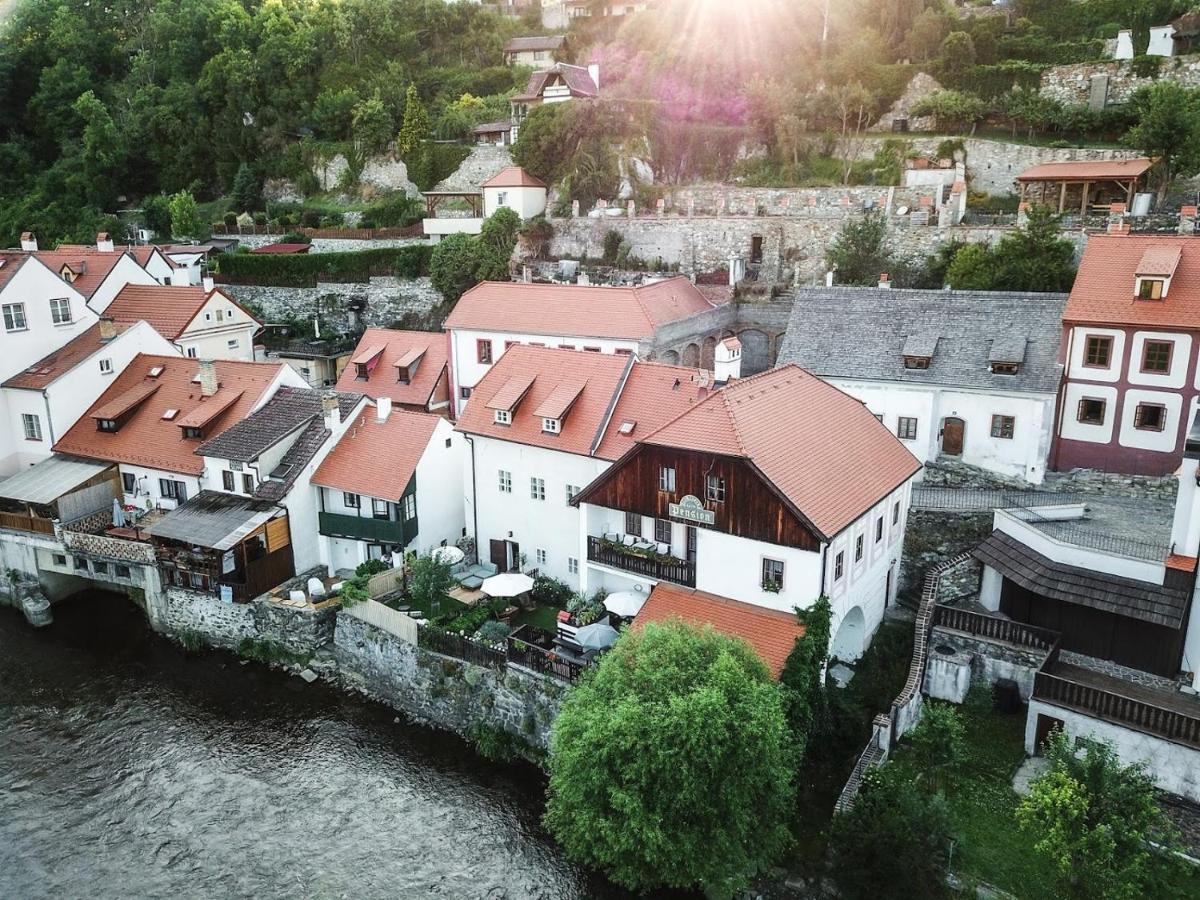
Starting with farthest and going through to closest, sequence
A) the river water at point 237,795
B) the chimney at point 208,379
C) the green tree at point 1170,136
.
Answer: the green tree at point 1170,136 → the chimney at point 208,379 → the river water at point 237,795

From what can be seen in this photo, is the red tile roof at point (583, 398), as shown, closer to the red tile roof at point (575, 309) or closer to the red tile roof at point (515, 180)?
the red tile roof at point (575, 309)

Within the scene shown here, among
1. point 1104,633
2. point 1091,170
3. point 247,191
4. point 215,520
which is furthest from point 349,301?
point 1104,633

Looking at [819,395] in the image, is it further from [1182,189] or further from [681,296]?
[1182,189]

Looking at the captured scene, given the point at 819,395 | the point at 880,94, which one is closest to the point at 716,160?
the point at 880,94

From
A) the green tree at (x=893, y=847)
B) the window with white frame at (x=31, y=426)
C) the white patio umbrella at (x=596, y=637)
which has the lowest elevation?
the green tree at (x=893, y=847)

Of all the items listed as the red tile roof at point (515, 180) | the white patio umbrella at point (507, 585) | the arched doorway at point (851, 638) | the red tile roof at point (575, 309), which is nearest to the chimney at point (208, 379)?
the red tile roof at point (575, 309)

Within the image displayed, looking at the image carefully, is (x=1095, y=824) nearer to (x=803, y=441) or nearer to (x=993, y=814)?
(x=993, y=814)
